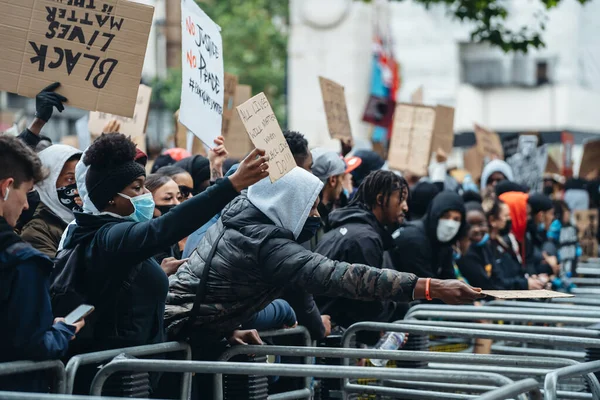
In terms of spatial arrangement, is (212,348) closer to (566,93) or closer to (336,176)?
(336,176)

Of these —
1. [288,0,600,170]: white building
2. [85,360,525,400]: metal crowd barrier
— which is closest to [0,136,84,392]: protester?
[85,360,525,400]: metal crowd barrier

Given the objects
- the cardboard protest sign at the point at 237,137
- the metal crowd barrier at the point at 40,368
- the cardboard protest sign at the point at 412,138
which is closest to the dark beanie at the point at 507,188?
the cardboard protest sign at the point at 412,138

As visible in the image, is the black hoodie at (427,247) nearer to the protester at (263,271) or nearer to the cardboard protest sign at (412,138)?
the protester at (263,271)

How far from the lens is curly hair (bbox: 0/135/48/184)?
12.8 feet

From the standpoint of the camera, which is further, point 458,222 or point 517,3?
point 517,3

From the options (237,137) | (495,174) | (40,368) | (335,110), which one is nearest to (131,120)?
(237,137)

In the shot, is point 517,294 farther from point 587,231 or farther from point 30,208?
point 587,231

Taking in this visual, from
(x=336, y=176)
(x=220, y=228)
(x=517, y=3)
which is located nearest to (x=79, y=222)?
(x=220, y=228)

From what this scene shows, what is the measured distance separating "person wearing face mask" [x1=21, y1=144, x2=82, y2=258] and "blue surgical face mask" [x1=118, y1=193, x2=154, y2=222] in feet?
3.15

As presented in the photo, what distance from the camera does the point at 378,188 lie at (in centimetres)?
648

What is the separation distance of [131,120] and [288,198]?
4.07 m

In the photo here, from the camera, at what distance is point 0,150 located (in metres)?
3.91

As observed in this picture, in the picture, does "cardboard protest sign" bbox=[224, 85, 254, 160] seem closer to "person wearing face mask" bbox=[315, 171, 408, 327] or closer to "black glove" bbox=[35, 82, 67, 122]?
"person wearing face mask" bbox=[315, 171, 408, 327]

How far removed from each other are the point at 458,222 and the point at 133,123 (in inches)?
108
